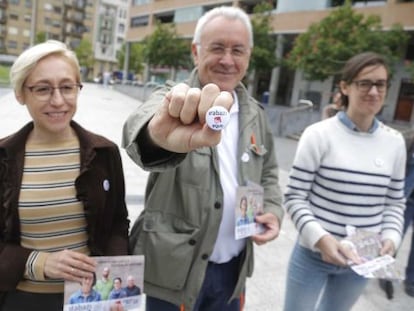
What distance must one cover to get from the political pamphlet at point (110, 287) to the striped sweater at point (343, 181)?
0.85 metres

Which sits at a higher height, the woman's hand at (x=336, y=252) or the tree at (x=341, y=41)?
the tree at (x=341, y=41)

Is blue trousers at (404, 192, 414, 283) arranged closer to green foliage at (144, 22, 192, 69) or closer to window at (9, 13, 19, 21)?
green foliage at (144, 22, 192, 69)

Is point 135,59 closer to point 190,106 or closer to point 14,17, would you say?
point 14,17

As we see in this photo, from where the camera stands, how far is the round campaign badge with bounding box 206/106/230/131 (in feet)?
3.00

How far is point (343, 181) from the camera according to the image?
5.96 feet

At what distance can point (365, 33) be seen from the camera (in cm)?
1579

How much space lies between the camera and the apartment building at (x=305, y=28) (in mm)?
19312

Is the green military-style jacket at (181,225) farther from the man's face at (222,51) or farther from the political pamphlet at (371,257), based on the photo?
the political pamphlet at (371,257)

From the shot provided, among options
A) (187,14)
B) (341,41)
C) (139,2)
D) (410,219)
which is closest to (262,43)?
(341,41)

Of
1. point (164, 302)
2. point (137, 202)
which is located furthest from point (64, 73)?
point (137, 202)

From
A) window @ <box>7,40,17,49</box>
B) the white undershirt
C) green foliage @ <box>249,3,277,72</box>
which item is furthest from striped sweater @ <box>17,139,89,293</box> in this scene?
window @ <box>7,40,17,49</box>

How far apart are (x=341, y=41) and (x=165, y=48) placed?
1359 cm

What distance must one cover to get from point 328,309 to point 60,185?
1507mm

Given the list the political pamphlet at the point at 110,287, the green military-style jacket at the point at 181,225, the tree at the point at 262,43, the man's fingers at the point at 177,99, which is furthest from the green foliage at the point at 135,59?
the man's fingers at the point at 177,99
